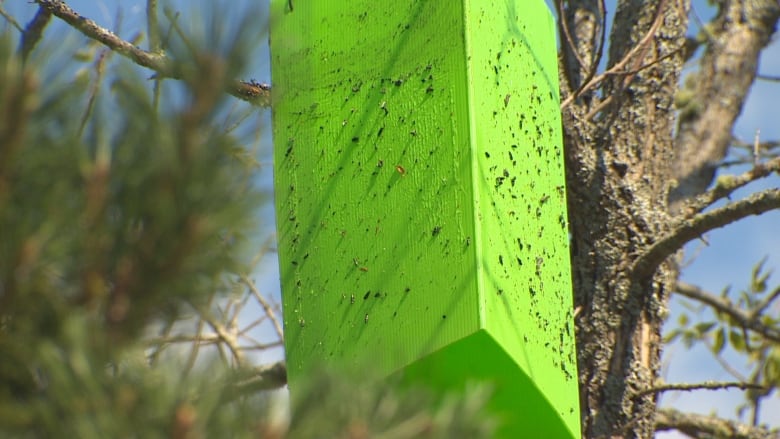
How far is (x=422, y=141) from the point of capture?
79.5 inches

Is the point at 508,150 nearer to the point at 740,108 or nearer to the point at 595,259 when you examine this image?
the point at 595,259

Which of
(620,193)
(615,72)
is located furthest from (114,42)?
(620,193)

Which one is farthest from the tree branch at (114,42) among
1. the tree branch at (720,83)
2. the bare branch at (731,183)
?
the tree branch at (720,83)

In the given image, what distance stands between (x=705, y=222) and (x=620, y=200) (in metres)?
0.24


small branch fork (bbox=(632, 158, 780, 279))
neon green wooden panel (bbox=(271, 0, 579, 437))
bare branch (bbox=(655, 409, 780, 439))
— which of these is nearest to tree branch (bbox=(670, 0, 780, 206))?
bare branch (bbox=(655, 409, 780, 439))

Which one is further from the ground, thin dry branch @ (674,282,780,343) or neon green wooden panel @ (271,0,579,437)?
neon green wooden panel @ (271,0,579,437)

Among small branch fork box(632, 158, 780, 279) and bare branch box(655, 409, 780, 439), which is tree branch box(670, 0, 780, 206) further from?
small branch fork box(632, 158, 780, 279)

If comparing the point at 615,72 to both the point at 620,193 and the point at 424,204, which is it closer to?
the point at 620,193

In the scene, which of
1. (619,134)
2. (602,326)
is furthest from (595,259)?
(619,134)

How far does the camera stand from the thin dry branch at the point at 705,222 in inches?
105

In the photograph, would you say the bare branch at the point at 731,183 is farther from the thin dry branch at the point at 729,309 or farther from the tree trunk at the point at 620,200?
the thin dry branch at the point at 729,309

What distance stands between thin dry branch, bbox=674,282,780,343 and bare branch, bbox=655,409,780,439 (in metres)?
0.37

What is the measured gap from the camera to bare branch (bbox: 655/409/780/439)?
3236mm

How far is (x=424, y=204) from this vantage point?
1977 mm
